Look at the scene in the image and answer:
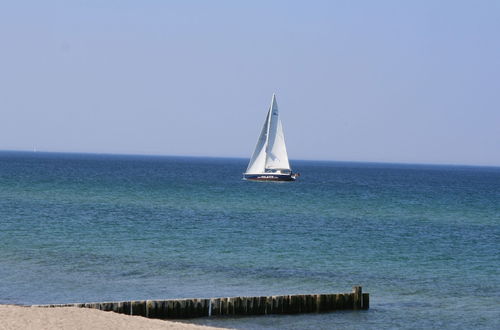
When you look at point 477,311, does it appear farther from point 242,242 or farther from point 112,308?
point 242,242

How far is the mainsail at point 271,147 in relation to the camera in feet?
413

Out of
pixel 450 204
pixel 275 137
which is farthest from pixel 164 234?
pixel 275 137

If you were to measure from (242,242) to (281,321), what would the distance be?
25.0 meters

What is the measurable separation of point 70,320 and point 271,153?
106 metres

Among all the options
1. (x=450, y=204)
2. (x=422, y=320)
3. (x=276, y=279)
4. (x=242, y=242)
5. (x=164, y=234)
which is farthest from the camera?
(x=450, y=204)

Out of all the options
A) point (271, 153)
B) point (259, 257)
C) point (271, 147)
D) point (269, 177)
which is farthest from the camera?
point (269, 177)

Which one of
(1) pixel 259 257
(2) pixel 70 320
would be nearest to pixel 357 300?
(2) pixel 70 320

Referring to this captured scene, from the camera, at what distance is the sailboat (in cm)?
12594

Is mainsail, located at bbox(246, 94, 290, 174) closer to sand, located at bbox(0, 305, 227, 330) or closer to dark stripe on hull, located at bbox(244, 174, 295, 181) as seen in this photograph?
dark stripe on hull, located at bbox(244, 174, 295, 181)

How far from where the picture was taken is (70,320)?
25.4m

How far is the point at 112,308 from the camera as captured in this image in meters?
28.8

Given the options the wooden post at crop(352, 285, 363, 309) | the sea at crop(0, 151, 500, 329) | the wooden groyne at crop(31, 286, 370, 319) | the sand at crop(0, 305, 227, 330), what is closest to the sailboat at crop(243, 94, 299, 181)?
the sea at crop(0, 151, 500, 329)

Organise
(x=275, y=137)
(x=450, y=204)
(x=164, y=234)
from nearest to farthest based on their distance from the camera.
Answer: (x=164, y=234), (x=450, y=204), (x=275, y=137)

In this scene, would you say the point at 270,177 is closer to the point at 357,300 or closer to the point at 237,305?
the point at 357,300
